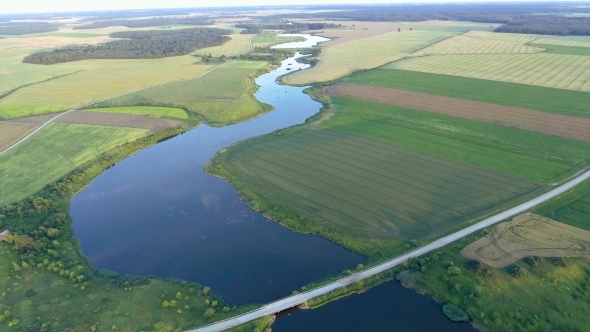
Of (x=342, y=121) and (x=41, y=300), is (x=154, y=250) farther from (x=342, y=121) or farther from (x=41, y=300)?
(x=342, y=121)

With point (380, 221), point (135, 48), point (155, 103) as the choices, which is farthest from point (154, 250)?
point (135, 48)

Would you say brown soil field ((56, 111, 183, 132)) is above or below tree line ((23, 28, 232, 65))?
below

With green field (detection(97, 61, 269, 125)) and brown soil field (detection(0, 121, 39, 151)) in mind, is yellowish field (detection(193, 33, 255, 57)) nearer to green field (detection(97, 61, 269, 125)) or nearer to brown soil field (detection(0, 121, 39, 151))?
green field (detection(97, 61, 269, 125))

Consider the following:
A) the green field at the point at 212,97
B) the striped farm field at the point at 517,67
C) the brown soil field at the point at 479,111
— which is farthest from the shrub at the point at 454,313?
the striped farm field at the point at 517,67

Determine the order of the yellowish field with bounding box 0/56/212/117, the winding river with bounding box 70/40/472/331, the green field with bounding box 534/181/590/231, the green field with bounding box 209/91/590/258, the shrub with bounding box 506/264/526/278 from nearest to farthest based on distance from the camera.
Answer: the winding river with bounding box 70/40/472/331
the shrub with bounding box 506/264/526/278
the green field with bounding box 534/181/590/231
the green field with bounding box 209/91/590/258
the yellowish field with bounding box 0/56/212/117

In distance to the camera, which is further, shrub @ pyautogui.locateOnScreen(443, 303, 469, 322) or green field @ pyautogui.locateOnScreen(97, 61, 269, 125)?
green field @ pyautogui.locateOnScreen(97, 61, 269, 125)

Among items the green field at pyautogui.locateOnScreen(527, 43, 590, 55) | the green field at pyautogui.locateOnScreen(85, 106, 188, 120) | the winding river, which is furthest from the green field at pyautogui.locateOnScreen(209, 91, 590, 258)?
the green field at pyautogui.locateOnScreen(527, 43, 590, 55)
